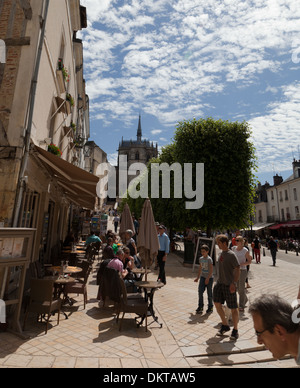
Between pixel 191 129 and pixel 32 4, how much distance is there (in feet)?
34.3

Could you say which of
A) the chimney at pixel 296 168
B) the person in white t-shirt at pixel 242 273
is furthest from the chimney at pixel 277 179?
the person in white t-shirt at pixel 242 273

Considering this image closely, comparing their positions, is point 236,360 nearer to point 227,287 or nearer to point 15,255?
point 227,287

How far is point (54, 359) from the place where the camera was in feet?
10.9

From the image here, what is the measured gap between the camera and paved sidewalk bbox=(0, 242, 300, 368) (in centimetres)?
336

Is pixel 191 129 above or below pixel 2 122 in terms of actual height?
above

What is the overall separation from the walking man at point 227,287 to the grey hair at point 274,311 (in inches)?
119

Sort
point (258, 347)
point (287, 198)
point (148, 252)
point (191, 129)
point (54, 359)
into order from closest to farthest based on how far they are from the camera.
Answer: point (54, 359) → point (258, 347) → point (148, 252) → point (191, 129) → point (287, 198)

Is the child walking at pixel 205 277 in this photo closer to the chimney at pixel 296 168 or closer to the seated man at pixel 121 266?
A: the seated man at pixel 121 266

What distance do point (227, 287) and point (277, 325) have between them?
322 cm

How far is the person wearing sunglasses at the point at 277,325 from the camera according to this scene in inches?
57.7
